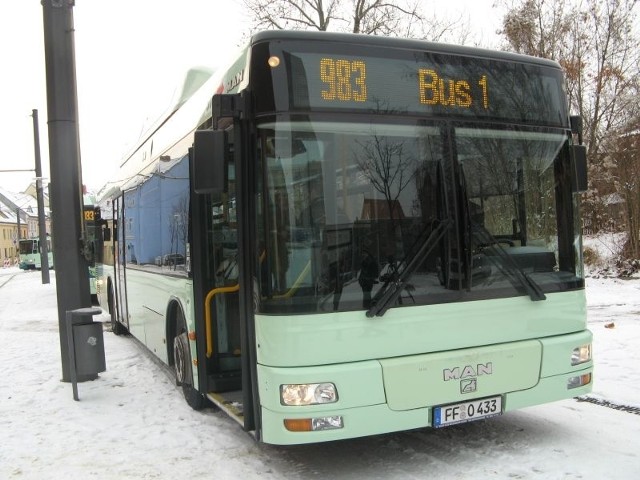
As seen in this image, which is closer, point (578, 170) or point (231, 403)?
point (578, 170)

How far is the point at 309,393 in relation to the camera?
377 centimetres

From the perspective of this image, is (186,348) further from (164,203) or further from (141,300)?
(141,300)

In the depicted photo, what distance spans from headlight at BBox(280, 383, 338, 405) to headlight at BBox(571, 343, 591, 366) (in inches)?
76.3

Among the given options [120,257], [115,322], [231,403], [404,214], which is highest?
[404,214]

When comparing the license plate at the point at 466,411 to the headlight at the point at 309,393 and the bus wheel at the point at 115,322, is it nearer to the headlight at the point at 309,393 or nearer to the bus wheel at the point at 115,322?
the headlight at the point at 309,393

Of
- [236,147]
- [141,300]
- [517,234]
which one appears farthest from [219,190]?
[141,300]

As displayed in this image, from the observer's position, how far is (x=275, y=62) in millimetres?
3885

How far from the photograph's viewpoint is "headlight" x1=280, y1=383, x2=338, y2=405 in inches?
148

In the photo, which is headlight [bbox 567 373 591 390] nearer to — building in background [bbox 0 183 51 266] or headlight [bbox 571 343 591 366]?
headlight [bbox 571 343 591 366]

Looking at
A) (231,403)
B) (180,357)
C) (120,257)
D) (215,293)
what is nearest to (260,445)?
(231,403)

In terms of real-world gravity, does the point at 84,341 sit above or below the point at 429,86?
below

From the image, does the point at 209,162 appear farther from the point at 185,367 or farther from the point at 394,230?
the point at 185,367

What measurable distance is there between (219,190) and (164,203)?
254 cm

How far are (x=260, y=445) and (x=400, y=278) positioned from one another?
1953 mm
